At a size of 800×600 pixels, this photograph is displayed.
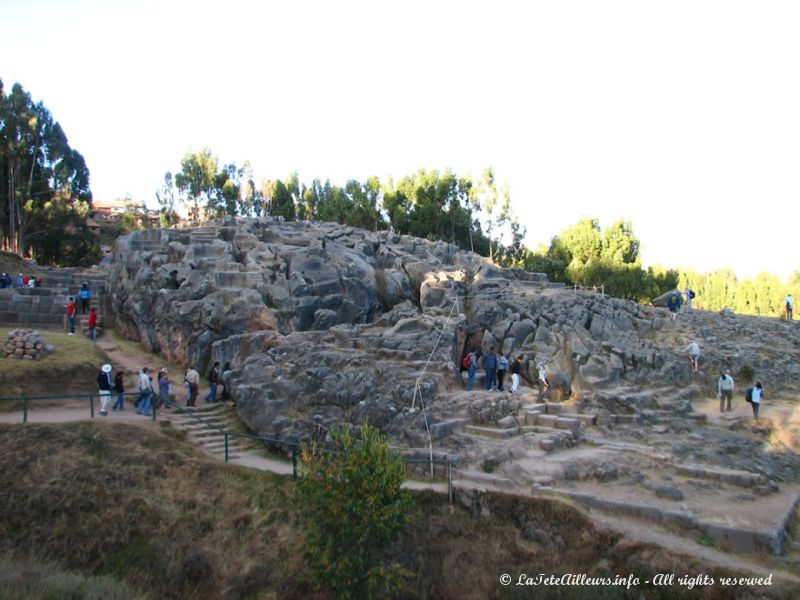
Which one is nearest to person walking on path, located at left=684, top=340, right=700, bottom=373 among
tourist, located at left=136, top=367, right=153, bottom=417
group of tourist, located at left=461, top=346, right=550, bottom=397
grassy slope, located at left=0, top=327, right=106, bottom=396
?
group of tourist, located at left=461, top=346, right=550, bottom=397

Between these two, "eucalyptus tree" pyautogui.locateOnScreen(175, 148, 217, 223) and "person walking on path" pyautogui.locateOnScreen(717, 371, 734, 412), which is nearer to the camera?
"person walking on path" pyautogui.locateOnScreen(717, 371, 734, 412)

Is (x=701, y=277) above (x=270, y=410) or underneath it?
above

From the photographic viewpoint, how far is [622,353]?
2506 cm

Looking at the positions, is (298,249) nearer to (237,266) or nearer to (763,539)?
(237,266)

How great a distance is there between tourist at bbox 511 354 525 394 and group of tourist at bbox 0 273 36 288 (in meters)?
29.7

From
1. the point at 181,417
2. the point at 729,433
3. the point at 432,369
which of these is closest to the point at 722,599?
the point at 729,433

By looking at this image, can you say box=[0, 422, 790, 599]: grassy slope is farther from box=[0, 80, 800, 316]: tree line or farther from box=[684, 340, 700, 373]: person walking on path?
box=[0, 80, 800, 316]: tree line

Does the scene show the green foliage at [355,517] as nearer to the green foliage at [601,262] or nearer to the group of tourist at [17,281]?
the group of tourist at [17,281]

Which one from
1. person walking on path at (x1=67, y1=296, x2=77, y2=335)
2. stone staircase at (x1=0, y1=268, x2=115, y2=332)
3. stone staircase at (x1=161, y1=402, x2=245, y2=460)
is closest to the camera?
stone staircase at (x1=161, y1=402, x2=245, y2=460)

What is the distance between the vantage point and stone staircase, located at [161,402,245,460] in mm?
19516

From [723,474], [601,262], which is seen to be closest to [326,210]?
[601,262]

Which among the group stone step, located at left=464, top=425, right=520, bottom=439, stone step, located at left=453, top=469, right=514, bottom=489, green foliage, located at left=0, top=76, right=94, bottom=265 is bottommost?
stone step, located at left=453, top=469, right=514, bottom=489

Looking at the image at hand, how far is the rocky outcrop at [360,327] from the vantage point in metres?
20.7

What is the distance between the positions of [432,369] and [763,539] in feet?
38.4
